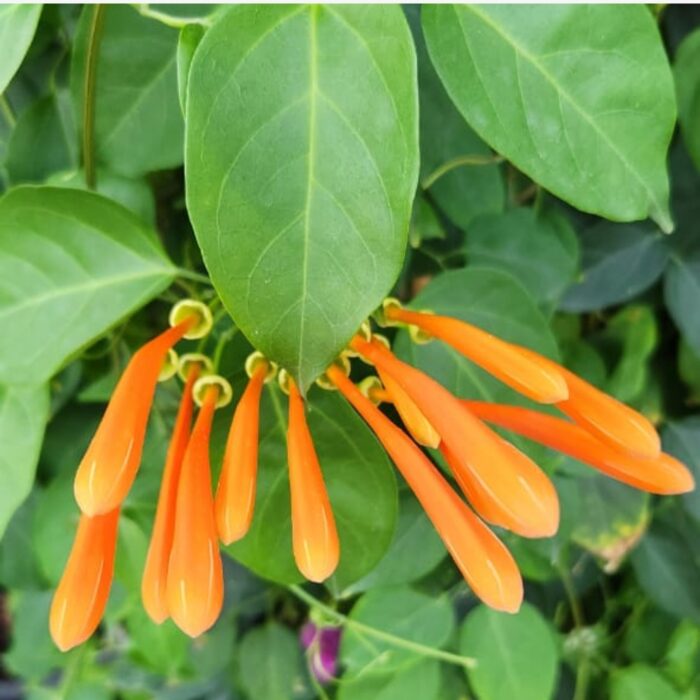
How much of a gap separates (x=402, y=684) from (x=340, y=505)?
22cm

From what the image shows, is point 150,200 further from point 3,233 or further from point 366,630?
point 366,630

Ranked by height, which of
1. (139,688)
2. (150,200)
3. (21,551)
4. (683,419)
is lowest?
(139,688)

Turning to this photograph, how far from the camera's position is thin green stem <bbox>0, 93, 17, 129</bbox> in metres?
0.42

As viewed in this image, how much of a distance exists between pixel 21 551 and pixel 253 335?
355 mm

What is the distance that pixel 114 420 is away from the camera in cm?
26

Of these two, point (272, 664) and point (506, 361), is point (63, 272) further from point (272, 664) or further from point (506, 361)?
point (272, 664)

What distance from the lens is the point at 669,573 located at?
0.55m

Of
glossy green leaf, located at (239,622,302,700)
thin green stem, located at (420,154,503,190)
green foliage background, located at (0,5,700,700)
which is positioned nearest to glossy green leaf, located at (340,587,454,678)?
green foliage background, located at (0,5,700,700)

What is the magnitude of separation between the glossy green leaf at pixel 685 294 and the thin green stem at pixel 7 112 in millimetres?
344

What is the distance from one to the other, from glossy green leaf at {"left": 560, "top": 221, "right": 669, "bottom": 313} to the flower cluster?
0.72ft

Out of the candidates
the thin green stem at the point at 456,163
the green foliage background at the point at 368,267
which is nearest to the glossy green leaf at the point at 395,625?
the green foliage background at the point at 368,267

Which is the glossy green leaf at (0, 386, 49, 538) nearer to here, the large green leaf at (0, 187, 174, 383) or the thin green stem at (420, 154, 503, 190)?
the large green leaf at (0, 187, 174, 383)

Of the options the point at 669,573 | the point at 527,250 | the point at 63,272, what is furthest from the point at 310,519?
the point at 669,573

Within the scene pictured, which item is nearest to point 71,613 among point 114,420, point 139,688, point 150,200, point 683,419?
point 114,420
